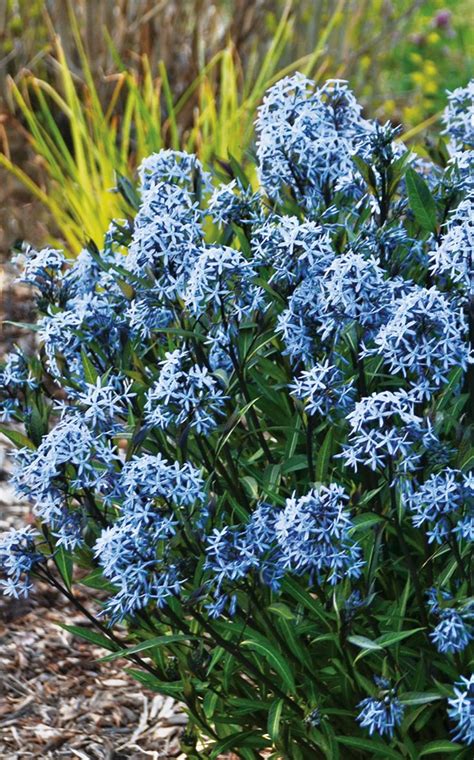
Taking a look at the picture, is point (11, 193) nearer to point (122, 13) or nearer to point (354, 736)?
point (122, 13)

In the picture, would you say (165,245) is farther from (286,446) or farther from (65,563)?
(65,563)

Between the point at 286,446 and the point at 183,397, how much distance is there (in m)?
0.43

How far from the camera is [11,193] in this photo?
7.49m

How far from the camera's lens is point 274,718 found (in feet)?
7.43

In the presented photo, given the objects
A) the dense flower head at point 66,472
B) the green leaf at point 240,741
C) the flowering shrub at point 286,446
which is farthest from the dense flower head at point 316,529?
the green leaf at point 240,741

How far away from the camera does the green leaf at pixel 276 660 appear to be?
2.28m

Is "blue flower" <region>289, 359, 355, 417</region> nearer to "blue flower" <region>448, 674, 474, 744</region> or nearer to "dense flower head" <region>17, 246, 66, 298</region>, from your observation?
"blue flower" <region>448, 674, 474, 744</region>

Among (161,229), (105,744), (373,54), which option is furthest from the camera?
(373,54)

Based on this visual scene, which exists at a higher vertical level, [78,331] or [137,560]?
[78,331]

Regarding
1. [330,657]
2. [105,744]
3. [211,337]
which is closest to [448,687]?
[330,657]

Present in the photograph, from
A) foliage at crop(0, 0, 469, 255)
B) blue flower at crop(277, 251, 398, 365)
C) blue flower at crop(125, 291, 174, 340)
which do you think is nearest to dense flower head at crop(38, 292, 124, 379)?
blue flower at crop(125, 291, 174, 340)

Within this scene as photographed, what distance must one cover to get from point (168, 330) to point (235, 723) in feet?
3.23

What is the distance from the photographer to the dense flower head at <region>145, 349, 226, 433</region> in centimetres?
212

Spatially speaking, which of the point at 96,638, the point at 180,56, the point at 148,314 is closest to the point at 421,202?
the point at 148,314
